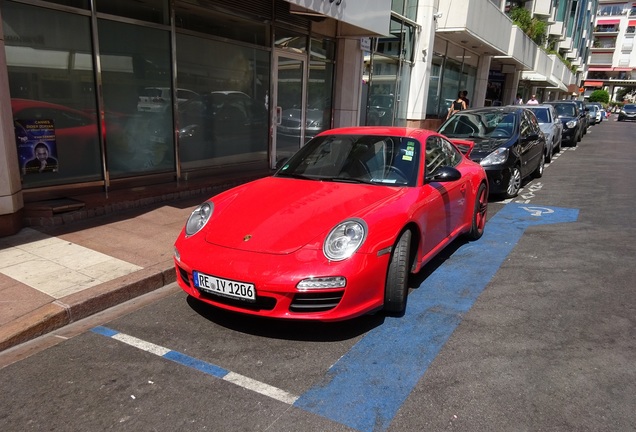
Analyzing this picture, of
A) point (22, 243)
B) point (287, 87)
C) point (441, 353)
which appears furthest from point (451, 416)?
point (287, 87)

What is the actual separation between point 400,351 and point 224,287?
1370mm

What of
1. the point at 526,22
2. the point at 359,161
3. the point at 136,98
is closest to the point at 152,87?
the point at 136,98

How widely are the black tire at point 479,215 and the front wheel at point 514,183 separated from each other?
2691mm

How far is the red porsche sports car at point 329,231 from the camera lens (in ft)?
10.8

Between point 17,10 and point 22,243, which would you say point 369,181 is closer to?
point 22,243

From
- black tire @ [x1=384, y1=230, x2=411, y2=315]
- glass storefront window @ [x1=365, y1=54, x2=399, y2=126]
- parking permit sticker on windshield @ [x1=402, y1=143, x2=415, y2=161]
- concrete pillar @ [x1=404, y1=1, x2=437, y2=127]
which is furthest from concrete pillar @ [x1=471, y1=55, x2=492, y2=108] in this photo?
black tire @ [x1=384, y1=230, x2=411, y2=315]

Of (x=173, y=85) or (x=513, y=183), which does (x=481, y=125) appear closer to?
(x=513, y=183)

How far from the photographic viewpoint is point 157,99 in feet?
25.4

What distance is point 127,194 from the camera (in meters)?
7.04

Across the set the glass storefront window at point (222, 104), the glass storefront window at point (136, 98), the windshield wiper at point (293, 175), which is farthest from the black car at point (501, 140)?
the glass storefront window at point (136, 98)

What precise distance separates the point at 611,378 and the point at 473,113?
722 centimetres

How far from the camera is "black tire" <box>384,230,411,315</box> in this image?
366 centimetres

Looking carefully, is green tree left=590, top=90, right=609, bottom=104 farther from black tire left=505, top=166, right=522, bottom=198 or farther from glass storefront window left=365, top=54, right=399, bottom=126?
black tire left=505, top=166, right=522, bottom=198

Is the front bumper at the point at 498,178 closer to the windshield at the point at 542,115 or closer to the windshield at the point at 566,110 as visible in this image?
the windshield at the point at 542,115
